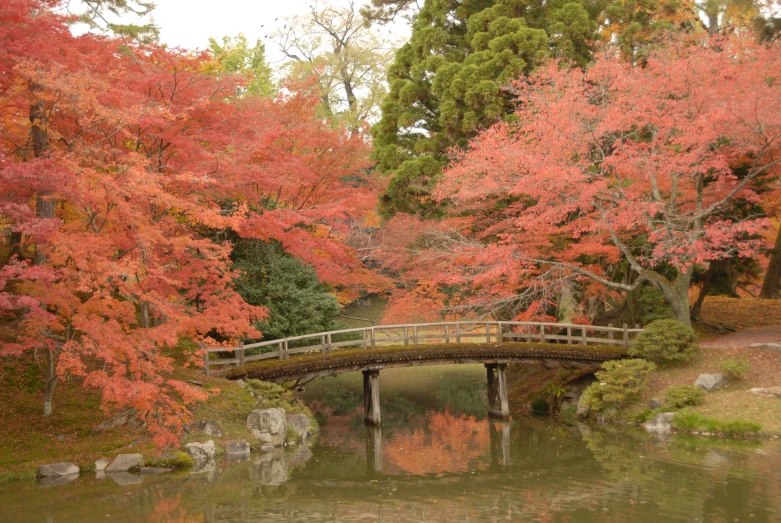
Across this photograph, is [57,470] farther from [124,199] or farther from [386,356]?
[386,356]

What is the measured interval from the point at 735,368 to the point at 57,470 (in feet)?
52.3

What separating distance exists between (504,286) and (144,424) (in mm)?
11385

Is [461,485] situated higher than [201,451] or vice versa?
[201,451]

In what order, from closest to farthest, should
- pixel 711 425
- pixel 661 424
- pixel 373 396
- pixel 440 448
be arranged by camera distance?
pixel 711 425
pixel 440 448
pixel 661 424
pixel 373 396

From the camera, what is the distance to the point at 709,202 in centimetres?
2278

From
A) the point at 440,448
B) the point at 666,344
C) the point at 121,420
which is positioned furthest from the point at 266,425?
the point at 666,344

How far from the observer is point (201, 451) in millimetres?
16172

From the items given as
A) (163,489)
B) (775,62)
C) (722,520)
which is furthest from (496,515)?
(775,62)

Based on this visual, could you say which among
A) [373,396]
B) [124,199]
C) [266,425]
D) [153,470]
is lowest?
[153,470]

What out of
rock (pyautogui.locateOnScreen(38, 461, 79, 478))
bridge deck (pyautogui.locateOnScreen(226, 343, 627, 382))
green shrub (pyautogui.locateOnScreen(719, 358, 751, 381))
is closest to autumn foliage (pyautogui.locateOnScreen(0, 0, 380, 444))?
bridge deck (pyautogui.locateOnScreen(226, 343, 627, 382))

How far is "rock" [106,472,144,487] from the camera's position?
14.5 metres

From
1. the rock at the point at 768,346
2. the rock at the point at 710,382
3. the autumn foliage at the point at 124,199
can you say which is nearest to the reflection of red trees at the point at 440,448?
the autumn foliage at the point at 124,199

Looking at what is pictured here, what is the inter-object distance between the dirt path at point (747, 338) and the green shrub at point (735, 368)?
195 cm

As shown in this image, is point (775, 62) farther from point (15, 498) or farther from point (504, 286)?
point (15, 498)
